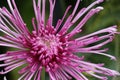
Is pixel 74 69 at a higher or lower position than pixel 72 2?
lower

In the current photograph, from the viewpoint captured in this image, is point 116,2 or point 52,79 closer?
point 52,79

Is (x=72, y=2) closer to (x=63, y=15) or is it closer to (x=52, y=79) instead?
(x=63, y=15)

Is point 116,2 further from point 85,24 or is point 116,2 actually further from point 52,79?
point 52,79

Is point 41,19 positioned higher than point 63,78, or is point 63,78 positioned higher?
point 41,19

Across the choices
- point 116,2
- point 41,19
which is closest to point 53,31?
point 41,19

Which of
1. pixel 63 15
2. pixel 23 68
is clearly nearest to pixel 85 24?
pixel 63 15
